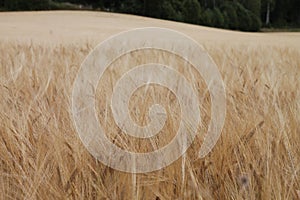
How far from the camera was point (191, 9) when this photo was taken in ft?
61.6

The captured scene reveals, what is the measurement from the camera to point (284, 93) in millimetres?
650

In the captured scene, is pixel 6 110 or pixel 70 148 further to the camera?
pixel 6 110

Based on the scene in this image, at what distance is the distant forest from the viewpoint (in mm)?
18547

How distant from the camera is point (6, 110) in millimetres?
525

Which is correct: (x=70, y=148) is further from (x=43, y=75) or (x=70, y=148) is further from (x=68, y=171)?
(x=43, y=75)

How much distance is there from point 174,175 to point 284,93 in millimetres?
348

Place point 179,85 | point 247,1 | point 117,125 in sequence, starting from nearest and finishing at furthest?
point 117,125, point 179,85, point 247,1

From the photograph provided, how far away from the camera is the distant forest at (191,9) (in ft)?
60.8

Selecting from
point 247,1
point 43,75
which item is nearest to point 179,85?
point 43,75

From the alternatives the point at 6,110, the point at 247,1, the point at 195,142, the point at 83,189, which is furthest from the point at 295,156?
the point at 247,1

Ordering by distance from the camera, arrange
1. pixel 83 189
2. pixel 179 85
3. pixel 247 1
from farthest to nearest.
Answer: pixel 247 1
pixel 179 85
pixel 83 189

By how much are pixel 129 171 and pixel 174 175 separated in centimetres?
5

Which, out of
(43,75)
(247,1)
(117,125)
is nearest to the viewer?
(117,125)

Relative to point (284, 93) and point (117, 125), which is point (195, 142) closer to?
point (117, 125)
